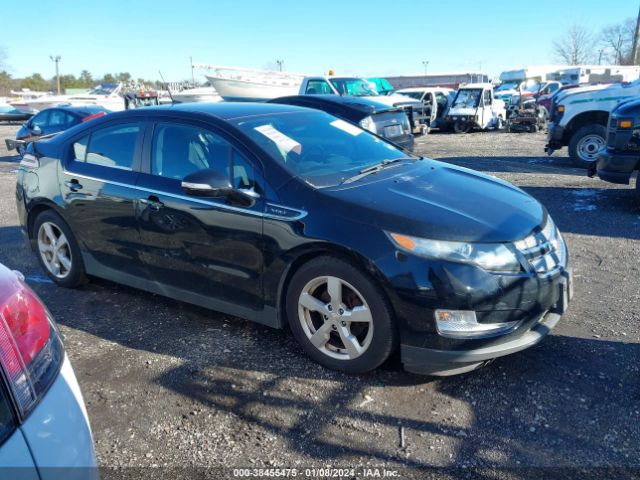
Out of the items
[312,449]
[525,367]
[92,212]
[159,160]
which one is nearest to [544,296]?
[525,367]

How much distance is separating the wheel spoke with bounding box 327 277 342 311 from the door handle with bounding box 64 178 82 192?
2.48 m

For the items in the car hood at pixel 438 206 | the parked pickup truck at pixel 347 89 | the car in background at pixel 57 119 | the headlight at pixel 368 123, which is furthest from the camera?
the parked pickup truck at pixel 347 89

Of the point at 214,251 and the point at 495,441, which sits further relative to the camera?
the point at 214,251

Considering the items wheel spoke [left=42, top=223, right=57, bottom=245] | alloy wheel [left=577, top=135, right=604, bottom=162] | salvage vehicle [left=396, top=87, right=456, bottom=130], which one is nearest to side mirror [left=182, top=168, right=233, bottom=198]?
wheel spoke [left=42, top=223, right=57, bottom=245]

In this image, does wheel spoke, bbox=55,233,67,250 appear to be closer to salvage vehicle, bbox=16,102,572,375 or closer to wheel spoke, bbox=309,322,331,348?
salvage vehicle, bbox=16,102,572,375

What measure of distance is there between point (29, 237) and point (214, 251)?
242 cm

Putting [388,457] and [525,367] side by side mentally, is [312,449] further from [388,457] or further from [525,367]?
[525,367]

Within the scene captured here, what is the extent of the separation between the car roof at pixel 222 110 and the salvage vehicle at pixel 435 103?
17130 mm

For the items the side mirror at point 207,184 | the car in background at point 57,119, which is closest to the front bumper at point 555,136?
the side mirror at point 207,184

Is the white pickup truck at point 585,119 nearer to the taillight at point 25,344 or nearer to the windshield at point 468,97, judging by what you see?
the windshield at point 468,97

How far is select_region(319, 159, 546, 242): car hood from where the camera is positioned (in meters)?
3.18

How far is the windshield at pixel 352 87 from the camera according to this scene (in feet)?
54.8

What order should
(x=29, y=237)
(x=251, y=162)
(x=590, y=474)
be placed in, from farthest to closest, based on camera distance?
(x=29, y=237) < (x=251, y=162) < (x=590, y=474)

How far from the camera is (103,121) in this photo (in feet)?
15.2
